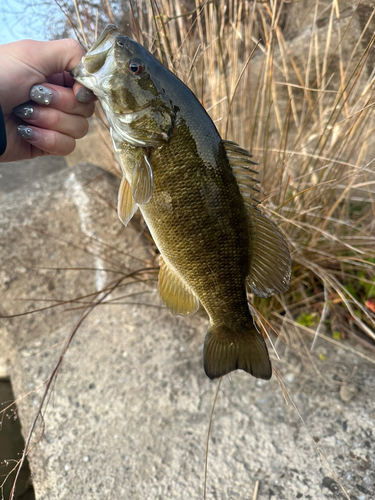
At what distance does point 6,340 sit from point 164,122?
186cm

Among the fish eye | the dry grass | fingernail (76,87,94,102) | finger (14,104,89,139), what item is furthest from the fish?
the dry grass

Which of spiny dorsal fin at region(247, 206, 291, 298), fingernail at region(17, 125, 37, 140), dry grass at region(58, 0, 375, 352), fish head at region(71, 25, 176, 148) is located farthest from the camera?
dry grass at region(58, 0, 375, 352)

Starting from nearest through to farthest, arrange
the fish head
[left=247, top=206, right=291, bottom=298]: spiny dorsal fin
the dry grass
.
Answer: the fish head → [left=247, top=206, right=291, bottom=298]: spiny dorsal fin → the dry grass

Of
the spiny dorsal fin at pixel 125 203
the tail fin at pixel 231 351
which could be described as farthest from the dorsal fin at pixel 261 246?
the spiny dorsal fin at pixel 125 203

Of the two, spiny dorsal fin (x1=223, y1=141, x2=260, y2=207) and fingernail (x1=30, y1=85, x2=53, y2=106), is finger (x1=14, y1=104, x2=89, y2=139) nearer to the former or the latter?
fingernail (x1=30, y1=85, x2=53, y2=106)

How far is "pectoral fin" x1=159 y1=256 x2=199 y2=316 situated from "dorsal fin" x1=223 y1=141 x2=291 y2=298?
21cm

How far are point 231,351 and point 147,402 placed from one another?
83cm

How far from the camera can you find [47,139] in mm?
1144

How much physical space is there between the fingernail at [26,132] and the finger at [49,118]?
3 centimetres

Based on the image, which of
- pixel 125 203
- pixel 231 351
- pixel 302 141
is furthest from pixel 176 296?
pixel 302 141

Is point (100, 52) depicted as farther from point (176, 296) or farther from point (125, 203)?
point (176, 296)

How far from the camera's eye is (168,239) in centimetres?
100

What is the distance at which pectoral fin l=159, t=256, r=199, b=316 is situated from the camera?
3.72ft

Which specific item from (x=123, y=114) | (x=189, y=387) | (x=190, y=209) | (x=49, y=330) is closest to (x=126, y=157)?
(x=123, y=114)
